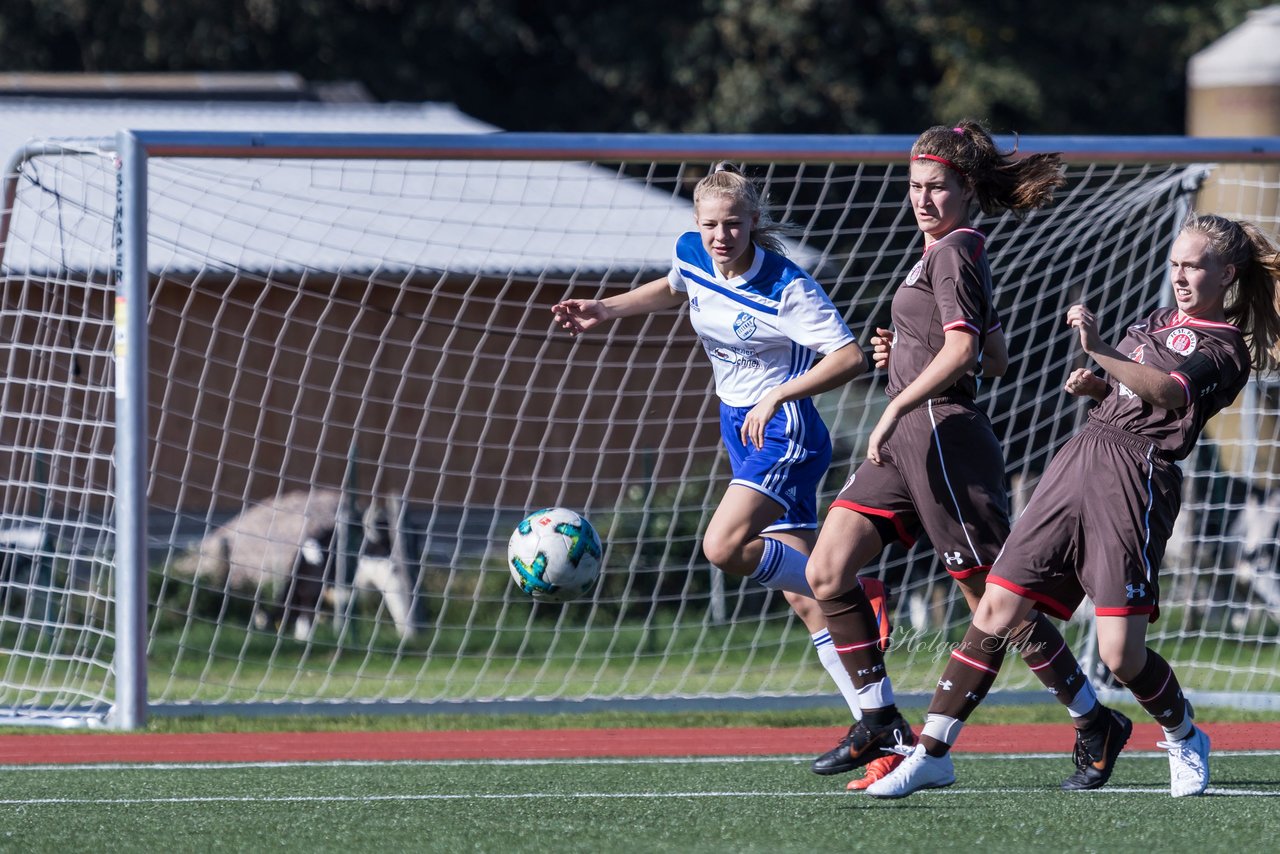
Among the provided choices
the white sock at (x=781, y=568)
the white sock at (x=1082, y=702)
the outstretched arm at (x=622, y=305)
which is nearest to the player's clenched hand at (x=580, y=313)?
the outstretched arm at (x=622, y=305)

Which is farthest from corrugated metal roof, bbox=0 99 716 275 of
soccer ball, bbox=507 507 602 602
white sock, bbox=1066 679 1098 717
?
white sock, bbox=1066 679 1098 717

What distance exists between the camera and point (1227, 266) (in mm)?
4383

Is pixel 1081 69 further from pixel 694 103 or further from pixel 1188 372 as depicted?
pixel 1188 372

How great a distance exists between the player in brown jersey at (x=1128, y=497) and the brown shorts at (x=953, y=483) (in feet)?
0.54

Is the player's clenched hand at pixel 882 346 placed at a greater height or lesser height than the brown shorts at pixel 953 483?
greater

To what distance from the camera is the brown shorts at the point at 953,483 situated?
4535 millimetres

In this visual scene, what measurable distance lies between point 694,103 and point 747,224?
16187 millimetres

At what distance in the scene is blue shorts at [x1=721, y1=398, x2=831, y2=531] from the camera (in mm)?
4977

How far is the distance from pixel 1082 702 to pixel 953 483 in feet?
2.45

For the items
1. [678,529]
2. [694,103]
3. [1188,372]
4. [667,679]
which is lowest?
[667,679]

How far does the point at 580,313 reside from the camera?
525cm

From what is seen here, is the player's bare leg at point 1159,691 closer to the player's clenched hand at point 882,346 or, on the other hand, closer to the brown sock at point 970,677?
the brown sock at point 970,677

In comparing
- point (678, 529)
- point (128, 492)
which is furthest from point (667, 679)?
point (128, 492)

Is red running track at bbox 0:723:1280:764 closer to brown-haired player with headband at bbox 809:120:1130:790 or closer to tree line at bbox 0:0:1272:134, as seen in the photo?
brown-haired player with headband at bbox 809:120:1130:790
